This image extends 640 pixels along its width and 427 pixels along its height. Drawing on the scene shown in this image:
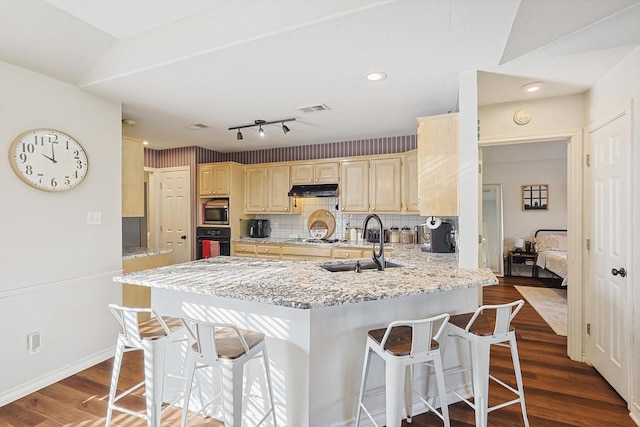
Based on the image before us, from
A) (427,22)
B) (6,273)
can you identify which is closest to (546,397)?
(427,22)

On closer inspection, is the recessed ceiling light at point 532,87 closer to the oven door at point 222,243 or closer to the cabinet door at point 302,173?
the cabinet door at point 302,173

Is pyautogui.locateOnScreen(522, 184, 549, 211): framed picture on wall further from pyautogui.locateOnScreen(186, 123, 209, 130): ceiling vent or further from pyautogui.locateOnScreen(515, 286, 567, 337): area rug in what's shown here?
pyautogui.locateOnScreen(186, 123, 209, 130): ceiling vent

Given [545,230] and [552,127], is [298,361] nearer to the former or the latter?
[552,127]

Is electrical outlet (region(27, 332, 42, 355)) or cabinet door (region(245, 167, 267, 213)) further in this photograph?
cabinet door (region(245, 167, 267, 213))

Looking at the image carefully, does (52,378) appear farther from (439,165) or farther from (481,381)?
(439,165)

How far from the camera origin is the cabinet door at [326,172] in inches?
187

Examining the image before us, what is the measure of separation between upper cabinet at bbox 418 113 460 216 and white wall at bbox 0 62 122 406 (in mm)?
2818

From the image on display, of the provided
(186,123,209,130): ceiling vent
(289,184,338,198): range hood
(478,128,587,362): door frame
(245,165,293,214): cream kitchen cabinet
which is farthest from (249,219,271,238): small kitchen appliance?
(478,128,587,362): door frame

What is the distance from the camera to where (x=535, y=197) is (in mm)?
6594

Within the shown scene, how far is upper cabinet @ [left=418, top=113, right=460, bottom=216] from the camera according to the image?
247 centimetres

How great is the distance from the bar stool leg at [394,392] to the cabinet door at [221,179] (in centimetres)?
405

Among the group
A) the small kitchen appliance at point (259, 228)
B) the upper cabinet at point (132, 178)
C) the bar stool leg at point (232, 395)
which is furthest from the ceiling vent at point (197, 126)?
the bar stool leg at point (232, 395)

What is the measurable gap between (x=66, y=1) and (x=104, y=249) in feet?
6.41

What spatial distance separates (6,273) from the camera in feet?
7.46
